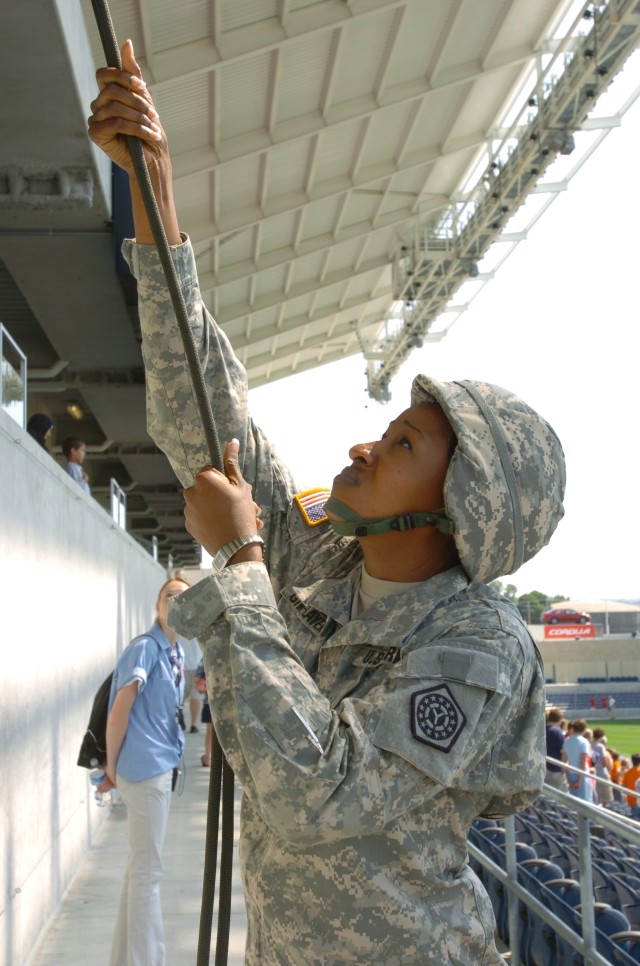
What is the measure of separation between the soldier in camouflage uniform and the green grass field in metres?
35.7

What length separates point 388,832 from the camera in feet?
5.25

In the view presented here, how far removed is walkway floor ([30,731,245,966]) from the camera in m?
5.48

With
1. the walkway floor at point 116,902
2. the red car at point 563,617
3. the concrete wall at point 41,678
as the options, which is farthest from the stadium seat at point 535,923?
the red car at point 563,617

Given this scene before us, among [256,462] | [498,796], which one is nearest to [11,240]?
[256,462]

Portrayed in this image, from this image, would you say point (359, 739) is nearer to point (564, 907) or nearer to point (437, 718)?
point (437, 718)

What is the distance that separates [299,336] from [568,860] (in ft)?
70.6

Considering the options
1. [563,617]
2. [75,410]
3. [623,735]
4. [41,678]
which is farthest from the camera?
[563,617]

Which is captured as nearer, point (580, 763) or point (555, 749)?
point (555, 749)

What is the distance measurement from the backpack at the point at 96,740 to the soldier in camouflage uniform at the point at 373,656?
A: 3.46m

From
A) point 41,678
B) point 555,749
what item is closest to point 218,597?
point 41,678

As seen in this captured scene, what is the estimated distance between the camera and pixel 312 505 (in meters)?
2.07

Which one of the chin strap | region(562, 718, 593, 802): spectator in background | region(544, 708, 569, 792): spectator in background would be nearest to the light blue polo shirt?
the chin strap

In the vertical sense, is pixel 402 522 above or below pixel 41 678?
above

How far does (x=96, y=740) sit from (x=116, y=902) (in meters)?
1.99
